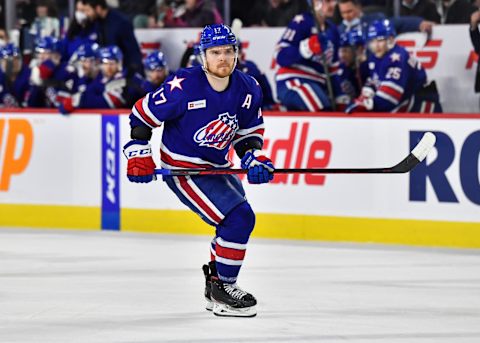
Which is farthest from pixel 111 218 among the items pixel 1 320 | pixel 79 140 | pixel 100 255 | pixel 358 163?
pixel 1 320

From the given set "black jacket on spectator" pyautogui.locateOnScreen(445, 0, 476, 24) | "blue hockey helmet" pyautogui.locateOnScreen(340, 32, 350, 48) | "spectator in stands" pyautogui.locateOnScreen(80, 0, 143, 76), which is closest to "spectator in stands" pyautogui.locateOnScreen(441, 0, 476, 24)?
"black jacket on spectator" pyautogui.locateOnScreen(445, 0, 476, 24)

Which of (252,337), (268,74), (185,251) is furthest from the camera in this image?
(268,74)

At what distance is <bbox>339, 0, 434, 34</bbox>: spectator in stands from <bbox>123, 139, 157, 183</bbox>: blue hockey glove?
4.50 m

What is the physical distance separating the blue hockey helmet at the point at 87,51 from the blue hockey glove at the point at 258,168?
505 centimetres

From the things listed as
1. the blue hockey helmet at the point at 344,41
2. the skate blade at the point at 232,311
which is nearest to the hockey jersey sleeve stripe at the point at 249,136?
the skate blade at the point at 232,311

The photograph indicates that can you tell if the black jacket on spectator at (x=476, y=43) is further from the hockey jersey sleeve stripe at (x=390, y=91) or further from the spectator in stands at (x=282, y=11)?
the spectator in stands at (x=282, y=11)

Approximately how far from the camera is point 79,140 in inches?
416

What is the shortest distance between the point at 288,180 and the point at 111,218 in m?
1.40

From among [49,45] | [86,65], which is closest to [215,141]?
[86,65]

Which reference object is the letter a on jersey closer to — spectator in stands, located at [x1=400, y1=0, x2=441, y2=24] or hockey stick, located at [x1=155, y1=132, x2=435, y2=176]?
hockey stick, located at [x1=155, y1=132, x2=435, y2=176]

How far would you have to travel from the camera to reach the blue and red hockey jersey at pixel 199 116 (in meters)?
6.77

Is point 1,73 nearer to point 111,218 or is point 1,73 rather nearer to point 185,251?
point 111,218

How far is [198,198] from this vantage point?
6883 mm

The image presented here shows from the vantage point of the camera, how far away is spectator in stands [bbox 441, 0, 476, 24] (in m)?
10.8
